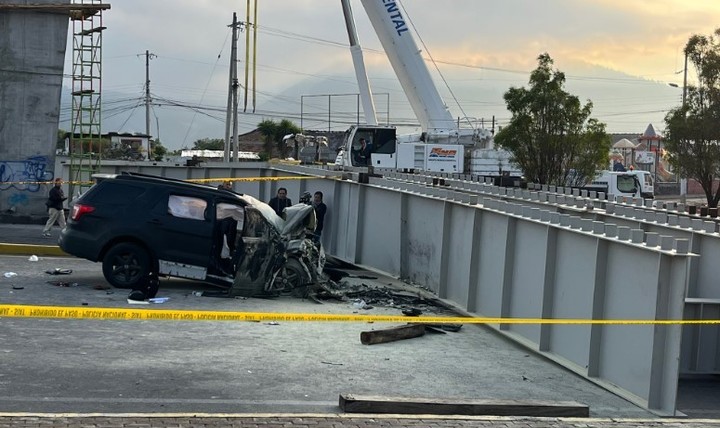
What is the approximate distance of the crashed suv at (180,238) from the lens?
14.5 m

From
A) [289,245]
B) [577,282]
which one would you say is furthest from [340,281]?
[577,282]

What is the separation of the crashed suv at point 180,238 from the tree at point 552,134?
20034 millimetres

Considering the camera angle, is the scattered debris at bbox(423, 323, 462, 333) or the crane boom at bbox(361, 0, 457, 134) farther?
the crane boom at bbox(361, 0, 457, 134)

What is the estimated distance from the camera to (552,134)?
3353 centimetres

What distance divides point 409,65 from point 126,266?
2254 cm

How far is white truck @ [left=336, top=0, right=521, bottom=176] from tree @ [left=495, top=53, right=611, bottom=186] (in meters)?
2.16

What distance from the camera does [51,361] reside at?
9.45 meters

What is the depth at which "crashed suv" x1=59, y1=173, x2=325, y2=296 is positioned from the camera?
14.5m

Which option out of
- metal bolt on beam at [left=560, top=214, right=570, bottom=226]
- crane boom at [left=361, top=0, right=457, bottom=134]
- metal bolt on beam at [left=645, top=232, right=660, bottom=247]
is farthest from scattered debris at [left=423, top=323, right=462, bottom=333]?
crane boom at [left=361, top=0, right=457, bottom=134]

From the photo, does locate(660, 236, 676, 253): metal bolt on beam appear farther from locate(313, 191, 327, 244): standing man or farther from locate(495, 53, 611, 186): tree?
locate(495, 53, 611, 186): tree

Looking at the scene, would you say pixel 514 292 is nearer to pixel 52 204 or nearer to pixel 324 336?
pixel 324 336

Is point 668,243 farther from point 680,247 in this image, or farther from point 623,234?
point 623,234

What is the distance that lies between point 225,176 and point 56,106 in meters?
5.27

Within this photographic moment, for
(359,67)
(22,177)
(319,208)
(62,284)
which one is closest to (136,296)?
(62,284)
